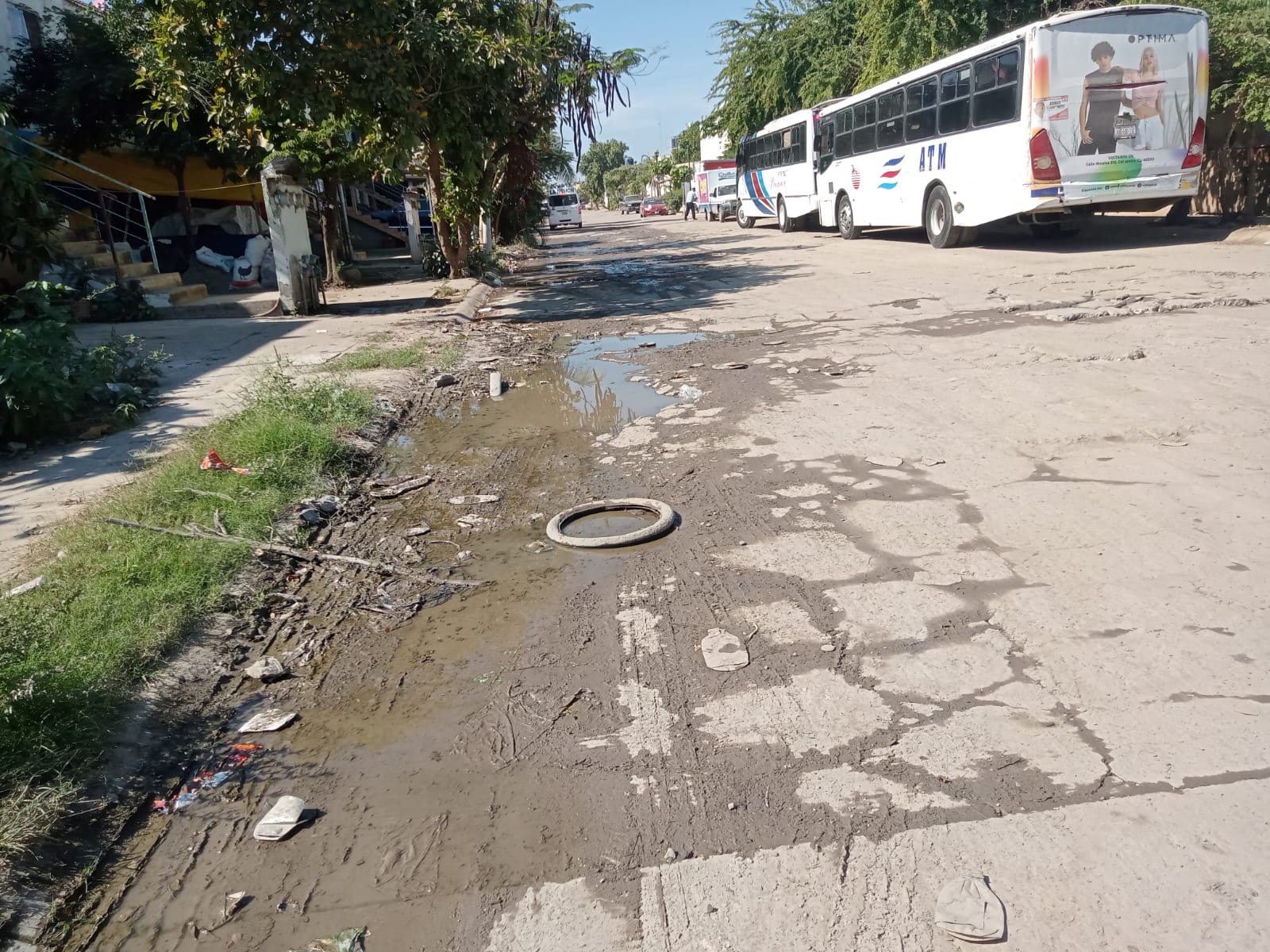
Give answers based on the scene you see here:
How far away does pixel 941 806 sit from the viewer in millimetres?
2586

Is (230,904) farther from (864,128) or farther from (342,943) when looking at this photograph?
(864,128)

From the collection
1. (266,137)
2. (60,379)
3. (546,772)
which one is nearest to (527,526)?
(546,772)

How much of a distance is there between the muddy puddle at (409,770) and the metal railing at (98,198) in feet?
34.9

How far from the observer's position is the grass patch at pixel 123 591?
9.52 ft

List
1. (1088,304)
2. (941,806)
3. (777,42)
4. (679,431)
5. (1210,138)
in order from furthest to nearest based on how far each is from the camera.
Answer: (777,42) < (1210,138) < (1088,304) < (679,431) < (941,806)

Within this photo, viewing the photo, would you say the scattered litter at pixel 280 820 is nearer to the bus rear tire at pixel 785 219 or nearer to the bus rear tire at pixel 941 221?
the bus rear tire at pixel 941 221

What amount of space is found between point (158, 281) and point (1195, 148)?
16829mm

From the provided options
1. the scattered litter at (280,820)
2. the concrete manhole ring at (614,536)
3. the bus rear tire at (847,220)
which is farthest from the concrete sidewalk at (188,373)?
the bus rear tire at (847,220)

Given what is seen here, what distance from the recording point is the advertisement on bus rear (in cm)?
1384

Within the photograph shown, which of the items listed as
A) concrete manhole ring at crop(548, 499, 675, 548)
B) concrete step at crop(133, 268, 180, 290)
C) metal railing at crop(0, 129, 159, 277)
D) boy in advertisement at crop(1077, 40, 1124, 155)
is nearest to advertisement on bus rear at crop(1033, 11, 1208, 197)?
boy in advertisement at crop(1077, 40, 1124, 155)

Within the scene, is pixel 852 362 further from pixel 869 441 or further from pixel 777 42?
pixel 777 42

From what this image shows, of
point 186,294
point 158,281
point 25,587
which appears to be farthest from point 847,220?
point 25,587

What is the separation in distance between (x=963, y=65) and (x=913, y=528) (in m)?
14.6

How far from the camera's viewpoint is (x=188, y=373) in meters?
9.45
